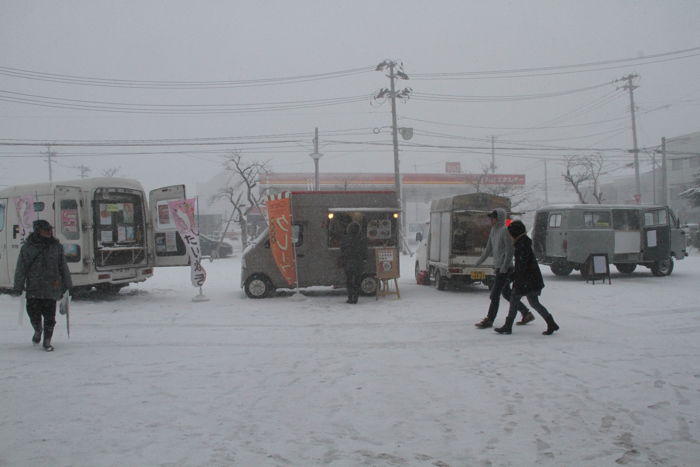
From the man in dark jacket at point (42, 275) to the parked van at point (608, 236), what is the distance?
43.1ft

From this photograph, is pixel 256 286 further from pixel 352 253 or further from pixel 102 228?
pixel 102 228

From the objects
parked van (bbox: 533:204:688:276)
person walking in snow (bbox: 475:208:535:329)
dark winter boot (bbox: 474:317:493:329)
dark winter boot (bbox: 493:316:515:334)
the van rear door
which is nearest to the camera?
dark winter boot (bbox: 493:316:515:334)

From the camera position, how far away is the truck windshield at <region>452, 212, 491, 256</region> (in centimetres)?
1282

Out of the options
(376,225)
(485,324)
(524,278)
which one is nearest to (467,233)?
(376,225)

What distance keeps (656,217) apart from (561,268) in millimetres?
3427

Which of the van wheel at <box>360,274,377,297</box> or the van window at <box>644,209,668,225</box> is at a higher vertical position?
the van window at <box>644,209,668,225</box>

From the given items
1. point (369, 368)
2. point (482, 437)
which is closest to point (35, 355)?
point (369, 368)

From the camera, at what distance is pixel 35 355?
263 inches

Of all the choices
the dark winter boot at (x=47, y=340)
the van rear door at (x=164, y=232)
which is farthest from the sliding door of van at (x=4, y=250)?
the dark winter boot at (x=47, y=340)

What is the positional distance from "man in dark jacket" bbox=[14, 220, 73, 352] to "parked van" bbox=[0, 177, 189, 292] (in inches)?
191

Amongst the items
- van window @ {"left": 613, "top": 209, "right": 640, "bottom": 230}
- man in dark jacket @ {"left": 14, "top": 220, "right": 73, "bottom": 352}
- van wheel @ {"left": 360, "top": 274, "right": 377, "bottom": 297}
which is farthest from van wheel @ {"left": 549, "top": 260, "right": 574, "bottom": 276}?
man in dark jacket @ {"left": 14, "top": 220, "right": 73, "bottom": 352}

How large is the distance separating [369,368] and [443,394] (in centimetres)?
118

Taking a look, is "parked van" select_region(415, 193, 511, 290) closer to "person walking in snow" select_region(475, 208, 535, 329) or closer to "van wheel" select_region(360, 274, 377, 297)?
"van wheel" select_region(360, 274, 377, 297)

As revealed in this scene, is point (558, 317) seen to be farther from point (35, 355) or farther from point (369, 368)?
point (35, 355)
